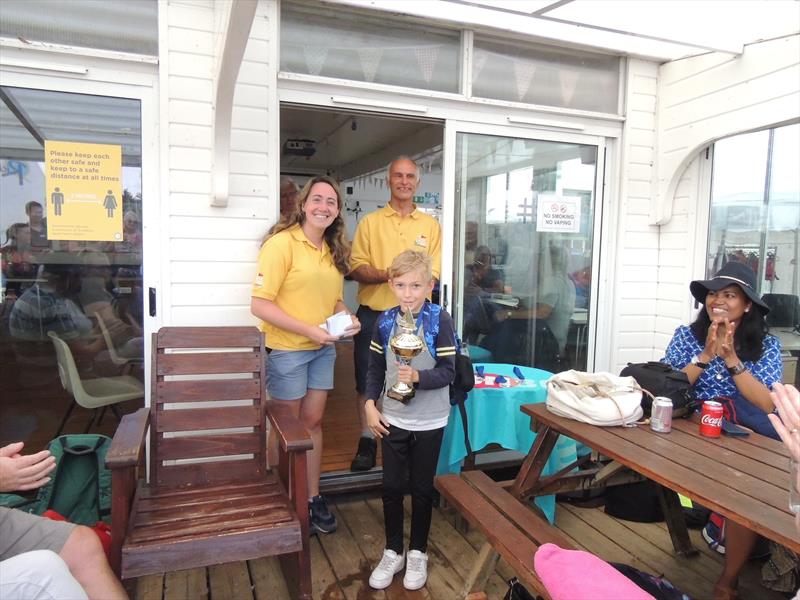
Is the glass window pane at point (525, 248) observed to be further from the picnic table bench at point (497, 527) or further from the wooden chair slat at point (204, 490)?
the wooden chair slat at point (204, 490)

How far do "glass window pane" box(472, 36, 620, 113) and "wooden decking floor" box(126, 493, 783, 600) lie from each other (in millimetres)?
2363

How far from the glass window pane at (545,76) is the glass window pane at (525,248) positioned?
0.85 feet

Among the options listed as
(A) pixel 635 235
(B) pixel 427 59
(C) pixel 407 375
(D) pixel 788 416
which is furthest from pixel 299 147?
(D) pixel 788 416

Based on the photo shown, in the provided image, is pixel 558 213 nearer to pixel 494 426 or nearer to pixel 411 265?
pixel 494 426

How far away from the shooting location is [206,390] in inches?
97.3

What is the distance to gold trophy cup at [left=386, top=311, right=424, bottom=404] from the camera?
6.57 feet

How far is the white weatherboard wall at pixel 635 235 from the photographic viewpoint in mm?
3525

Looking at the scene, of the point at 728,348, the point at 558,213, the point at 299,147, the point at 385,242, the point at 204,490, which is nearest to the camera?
the point at 728,348

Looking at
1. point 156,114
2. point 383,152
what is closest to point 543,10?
point 156,114

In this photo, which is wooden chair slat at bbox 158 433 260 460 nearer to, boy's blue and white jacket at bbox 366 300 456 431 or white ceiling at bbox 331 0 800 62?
boy's blue and white jacket at bbox 366 300 456 431

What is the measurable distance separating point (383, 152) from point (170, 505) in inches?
200

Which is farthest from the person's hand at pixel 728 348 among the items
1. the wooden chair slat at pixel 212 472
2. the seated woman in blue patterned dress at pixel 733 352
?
the wooden chair slat at pixel 212 472

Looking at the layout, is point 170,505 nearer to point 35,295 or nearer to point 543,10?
point 35,295

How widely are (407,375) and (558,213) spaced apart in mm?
1951
